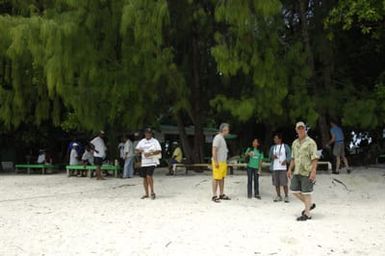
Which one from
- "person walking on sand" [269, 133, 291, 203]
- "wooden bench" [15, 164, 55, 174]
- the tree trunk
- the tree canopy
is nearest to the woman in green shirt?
"person walking on sand" [269, 133, 291, 203]

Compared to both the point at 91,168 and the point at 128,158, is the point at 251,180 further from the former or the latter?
the point at 91,168

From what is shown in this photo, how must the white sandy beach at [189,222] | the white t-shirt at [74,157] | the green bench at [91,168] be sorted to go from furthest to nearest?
the white t-shirt at [74,157] → the green bench at [91,168] → the white sandy beach at [189,222]

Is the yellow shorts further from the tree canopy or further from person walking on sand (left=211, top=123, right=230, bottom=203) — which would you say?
the tree canopy

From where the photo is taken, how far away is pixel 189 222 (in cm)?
1005

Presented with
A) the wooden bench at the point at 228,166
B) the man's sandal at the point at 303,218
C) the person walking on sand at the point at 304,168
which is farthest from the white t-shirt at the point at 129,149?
the man's sandal at the point at 303,218

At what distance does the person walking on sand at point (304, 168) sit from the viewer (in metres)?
10.1

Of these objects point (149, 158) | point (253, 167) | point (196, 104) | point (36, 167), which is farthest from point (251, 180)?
point (36, 167)

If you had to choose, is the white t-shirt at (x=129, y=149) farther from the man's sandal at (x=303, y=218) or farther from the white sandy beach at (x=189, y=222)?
the man's sandal at (x=303, y=218)

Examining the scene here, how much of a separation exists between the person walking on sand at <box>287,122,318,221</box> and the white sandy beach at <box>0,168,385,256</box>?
474mm

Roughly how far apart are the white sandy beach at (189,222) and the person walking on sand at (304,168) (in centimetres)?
47

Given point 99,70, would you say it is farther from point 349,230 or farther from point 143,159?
point 349,230

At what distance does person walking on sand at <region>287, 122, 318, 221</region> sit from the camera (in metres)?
10.1

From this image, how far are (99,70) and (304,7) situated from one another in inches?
264

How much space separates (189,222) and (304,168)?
7.37 ft
